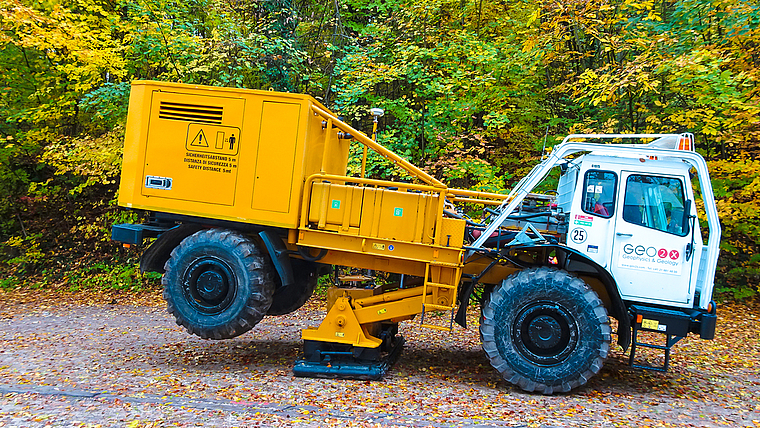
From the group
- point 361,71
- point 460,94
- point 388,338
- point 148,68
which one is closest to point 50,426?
point 388,338

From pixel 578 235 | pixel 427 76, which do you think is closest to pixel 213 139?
pixel 578 235

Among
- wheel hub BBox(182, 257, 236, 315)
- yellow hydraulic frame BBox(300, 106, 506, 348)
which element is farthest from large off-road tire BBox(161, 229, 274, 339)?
yellow hydraulic frame BBox(300, 106, 506, 348)

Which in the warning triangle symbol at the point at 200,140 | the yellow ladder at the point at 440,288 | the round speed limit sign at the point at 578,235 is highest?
the warning triangle symbol at the point at 200,140

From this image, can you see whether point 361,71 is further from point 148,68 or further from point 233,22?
point 148,68

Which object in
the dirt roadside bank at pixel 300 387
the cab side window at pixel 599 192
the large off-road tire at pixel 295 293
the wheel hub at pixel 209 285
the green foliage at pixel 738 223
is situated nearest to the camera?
the dirt roadside bank at pixel 300 387

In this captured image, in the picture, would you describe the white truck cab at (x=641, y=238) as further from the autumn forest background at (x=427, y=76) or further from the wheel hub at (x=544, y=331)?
the autumn forest background at (x=427, y=76)

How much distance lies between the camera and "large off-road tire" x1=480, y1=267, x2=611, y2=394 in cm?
545

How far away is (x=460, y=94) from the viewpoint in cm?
1068

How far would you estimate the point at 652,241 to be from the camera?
5.58 m

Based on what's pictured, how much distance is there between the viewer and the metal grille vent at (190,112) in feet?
19.8

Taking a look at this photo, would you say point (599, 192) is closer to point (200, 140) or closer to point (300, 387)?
point (300, 387)

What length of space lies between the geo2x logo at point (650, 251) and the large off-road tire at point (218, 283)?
13.6 ft

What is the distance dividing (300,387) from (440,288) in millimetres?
1951

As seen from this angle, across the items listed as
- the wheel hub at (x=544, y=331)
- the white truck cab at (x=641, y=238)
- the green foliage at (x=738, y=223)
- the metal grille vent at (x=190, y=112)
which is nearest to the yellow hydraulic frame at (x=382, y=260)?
the white truck cab at (x=641, y=238)
